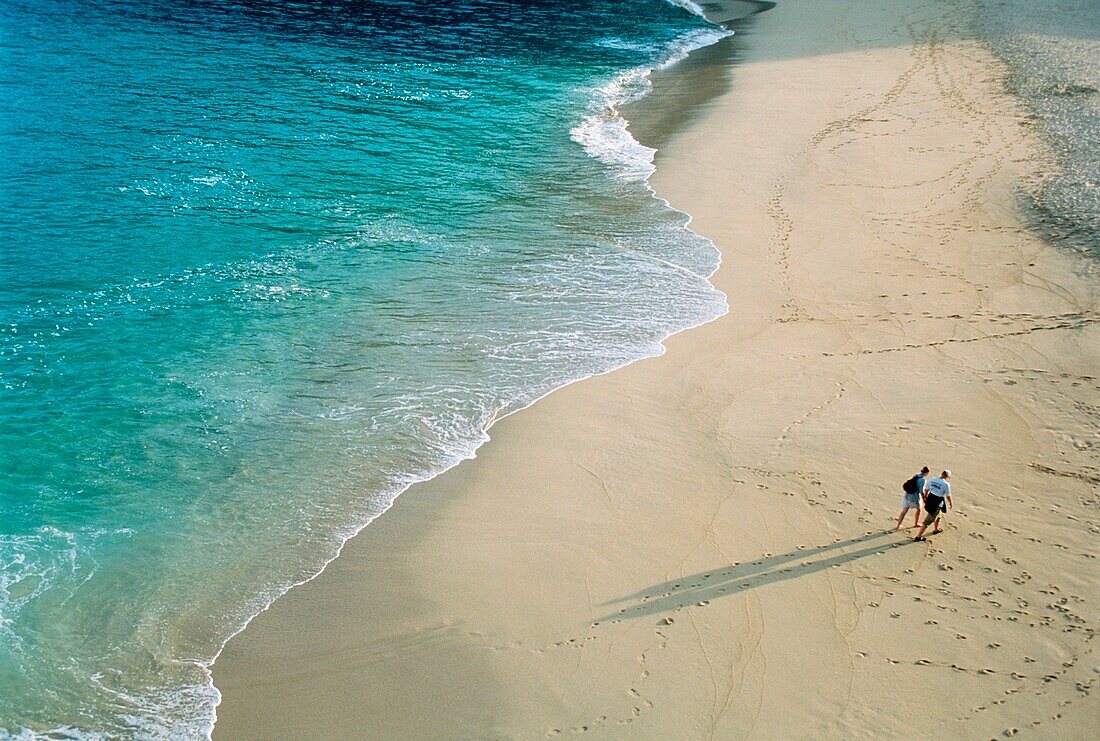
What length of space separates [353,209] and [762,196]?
10.3 meters

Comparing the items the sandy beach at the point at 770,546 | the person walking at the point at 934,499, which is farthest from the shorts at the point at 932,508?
the sandy beach at the point at 770,546

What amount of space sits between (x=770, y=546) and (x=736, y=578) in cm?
78

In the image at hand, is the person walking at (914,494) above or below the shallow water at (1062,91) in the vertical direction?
below

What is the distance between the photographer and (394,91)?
31.3 metres

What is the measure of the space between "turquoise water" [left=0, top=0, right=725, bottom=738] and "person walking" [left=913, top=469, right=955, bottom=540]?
580 cm

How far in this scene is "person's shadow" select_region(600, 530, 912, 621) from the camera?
10.0 metres

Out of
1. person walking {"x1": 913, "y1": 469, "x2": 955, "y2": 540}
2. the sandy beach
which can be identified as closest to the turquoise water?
the sandy beach

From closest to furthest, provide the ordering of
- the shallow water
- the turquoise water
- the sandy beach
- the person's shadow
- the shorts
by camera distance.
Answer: the sandy beach, the person's shadow, the turquoise water, the shorts, the shallow water

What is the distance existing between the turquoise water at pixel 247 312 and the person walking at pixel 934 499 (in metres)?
5.80

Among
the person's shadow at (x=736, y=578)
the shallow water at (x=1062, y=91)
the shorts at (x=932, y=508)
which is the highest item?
the shallow water at (x=1062, y=91)

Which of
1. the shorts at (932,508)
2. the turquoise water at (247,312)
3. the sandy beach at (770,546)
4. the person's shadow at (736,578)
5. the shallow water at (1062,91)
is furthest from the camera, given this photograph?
the shallow water at (1062,91)

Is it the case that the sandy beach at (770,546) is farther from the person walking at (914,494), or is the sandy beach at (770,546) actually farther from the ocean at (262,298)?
the ocean at (262,298)

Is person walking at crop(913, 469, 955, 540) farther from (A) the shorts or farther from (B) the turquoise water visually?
(B) the turquoise water

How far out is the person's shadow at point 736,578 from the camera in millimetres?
10016
